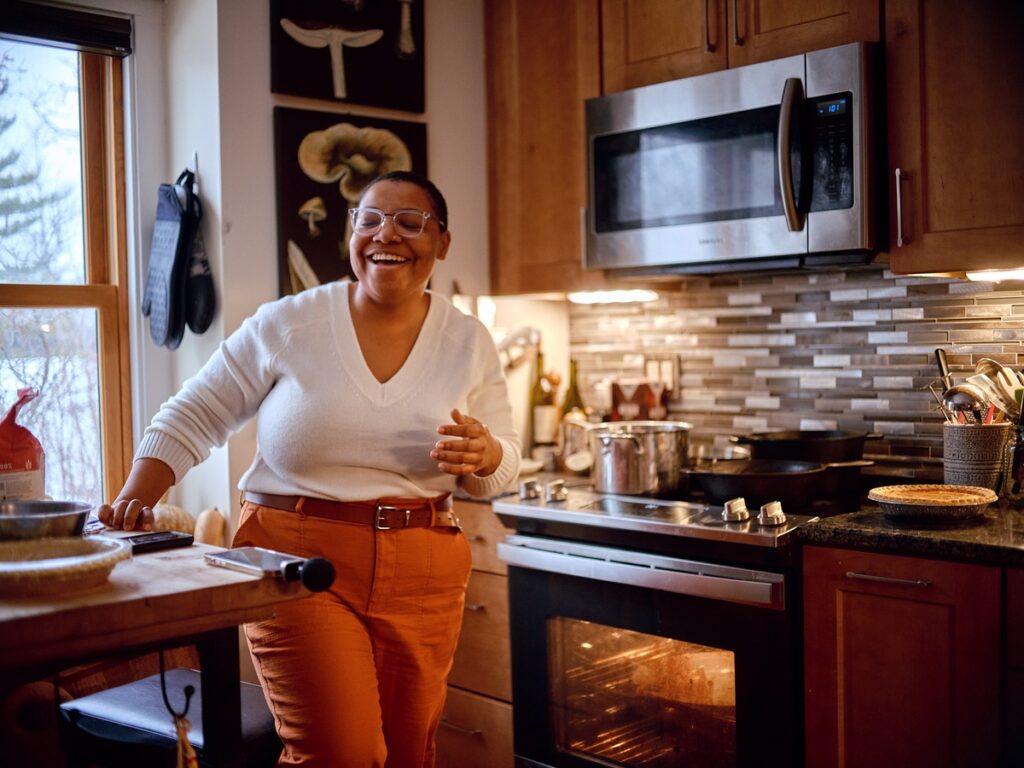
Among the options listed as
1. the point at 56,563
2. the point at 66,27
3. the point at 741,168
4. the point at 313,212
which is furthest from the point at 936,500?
the point at 66,27

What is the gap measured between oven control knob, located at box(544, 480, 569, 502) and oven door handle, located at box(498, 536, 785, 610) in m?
0.12

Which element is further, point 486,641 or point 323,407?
point 486,641

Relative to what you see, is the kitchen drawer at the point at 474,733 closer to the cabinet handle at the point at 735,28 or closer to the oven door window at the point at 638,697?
the oven door window at the point at 638,697

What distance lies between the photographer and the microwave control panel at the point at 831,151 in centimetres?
215

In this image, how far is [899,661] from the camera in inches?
72.2

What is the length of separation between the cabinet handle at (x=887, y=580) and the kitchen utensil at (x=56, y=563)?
129 cm

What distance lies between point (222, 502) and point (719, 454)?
4.37 feet

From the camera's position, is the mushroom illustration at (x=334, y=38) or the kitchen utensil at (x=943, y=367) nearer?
the kitchen utensil at (x=943, y=367)

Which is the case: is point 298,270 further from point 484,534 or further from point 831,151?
point 831,151

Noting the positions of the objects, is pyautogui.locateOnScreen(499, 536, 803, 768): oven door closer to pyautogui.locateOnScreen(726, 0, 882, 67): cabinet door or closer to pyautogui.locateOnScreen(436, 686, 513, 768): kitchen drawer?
pyautogui.locateOnScreen(436, 686, 513, 768): kitchen drawer

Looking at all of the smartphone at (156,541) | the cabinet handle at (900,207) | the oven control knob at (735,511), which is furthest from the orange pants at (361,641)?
the cabinet handle at (900,207)

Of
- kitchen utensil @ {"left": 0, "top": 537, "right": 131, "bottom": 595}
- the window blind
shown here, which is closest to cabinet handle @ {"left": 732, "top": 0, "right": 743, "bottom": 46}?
→ the window blind

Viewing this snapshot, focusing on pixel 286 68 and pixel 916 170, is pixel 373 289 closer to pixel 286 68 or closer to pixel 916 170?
pixel 286 68

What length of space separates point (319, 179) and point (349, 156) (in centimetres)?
11
